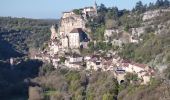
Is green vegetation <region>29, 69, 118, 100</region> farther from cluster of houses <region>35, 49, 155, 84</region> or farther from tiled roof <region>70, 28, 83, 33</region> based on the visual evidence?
tiled roof <region>70, 28, 83, 33</region>

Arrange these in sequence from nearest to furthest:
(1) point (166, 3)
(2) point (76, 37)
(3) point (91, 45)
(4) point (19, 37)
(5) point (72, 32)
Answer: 1. (3) point (91, 45)
2. (2) point (76, 37)
3. (5) point (72, 32)
4. (1) point (166, 3)
5. (4) point (19, 37)

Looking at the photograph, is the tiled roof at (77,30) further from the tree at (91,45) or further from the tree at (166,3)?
the tree at (166,3)

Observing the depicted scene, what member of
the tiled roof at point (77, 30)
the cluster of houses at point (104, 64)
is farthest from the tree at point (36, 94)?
the tiled roof at point (77, 30)

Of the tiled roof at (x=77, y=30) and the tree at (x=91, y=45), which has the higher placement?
the tiled roof at (x=77, y=30)

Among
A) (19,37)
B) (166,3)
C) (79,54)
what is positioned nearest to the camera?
(79,54)

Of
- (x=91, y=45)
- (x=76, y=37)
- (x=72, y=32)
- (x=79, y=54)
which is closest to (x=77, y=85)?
(x=91, y=45)

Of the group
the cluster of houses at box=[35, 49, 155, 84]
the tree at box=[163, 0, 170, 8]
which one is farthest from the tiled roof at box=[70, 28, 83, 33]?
the tree at box=[163, 0, 170, 8]

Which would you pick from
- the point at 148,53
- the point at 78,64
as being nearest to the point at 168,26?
the point at 148,53

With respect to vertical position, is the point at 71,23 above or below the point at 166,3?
below

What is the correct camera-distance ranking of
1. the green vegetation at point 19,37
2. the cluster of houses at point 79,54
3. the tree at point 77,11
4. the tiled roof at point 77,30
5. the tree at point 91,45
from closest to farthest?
the cluster of houses at point 79,54 → the tree at point 91,45 → the tiled roof at point 77,30 → the tree at point 77,11 → the green vegetation at point 19,37

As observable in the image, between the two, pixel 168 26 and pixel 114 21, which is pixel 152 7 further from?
pixel 168 26

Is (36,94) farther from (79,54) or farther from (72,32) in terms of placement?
(72,32)

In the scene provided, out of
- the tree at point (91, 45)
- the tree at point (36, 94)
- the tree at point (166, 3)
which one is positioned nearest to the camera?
the tree at point (36, 94)
